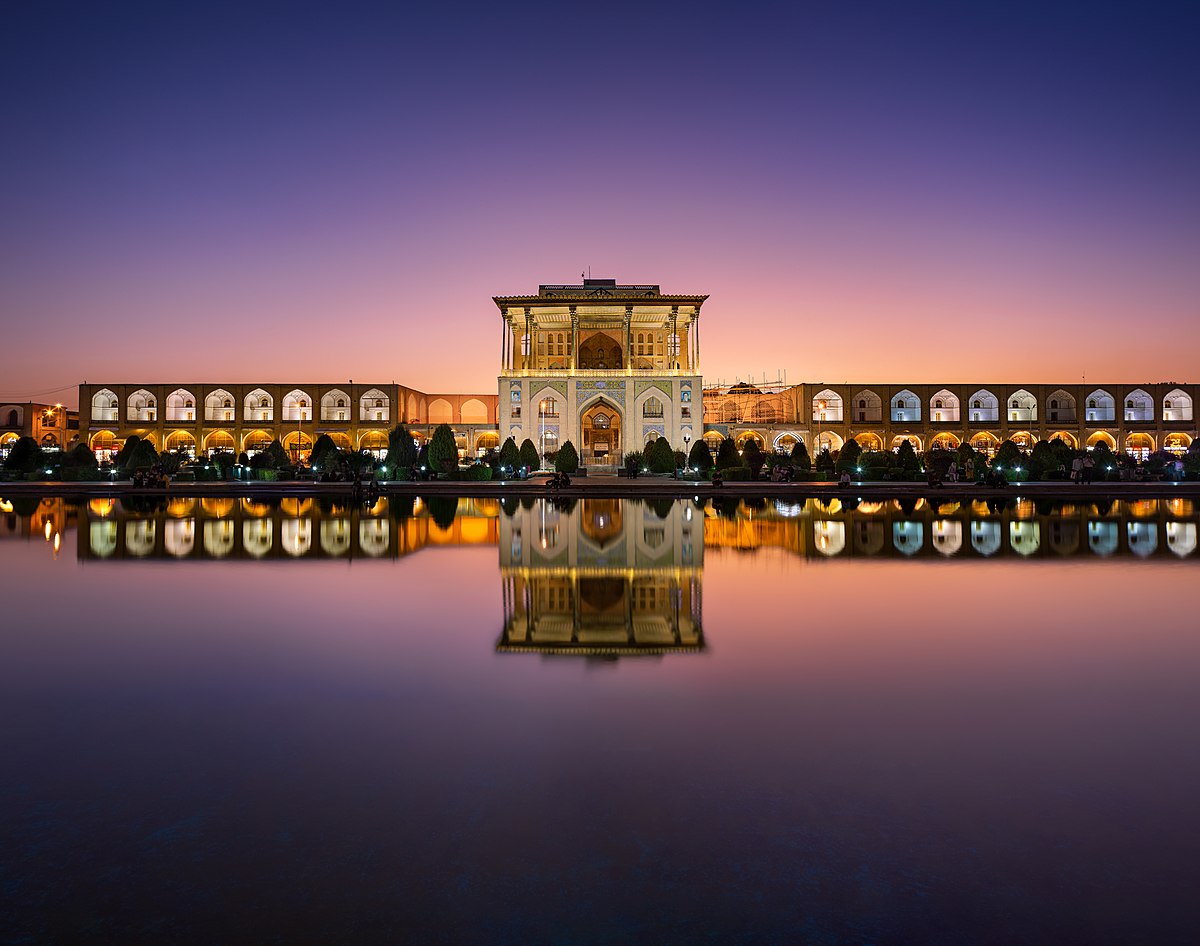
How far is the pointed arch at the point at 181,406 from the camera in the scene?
49.7 m

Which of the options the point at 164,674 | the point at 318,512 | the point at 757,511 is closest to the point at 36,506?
the point at 318,512

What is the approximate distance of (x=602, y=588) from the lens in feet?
24.1

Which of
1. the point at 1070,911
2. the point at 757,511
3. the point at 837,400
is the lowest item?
the point at 1070,911

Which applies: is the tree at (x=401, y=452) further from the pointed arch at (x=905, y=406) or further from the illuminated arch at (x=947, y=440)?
the illuminated arch at (x=947, y=440)

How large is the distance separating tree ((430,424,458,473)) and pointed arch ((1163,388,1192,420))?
153ft

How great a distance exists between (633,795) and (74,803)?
6.65ft

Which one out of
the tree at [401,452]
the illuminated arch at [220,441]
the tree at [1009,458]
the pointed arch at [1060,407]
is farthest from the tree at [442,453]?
the pointed arch at [1060,407]

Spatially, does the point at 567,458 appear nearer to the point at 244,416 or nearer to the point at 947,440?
the point at 244,416

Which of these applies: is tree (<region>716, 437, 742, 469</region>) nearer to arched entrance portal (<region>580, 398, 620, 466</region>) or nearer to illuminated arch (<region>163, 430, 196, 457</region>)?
A: arched entrance portal (<region>580, 398, 620, 466</region>)

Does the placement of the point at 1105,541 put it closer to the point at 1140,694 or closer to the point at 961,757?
the point at 1140,694

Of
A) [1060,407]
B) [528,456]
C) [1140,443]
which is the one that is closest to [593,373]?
[528,456]

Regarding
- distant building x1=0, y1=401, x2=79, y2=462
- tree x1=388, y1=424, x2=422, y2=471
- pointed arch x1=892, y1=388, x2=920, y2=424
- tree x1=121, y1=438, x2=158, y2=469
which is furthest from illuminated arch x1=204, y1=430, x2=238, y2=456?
pointed arch x1=892, y1=388, x2=920, y2=424

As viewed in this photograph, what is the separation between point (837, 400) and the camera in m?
49.8

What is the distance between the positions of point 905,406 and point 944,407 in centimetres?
274
